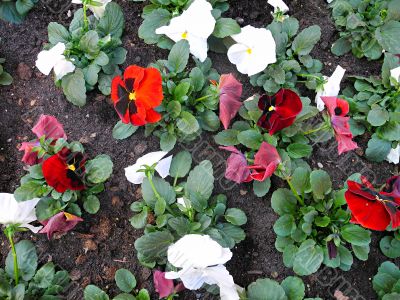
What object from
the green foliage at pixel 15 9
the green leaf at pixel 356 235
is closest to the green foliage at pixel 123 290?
the green leaf at pixel 356 235

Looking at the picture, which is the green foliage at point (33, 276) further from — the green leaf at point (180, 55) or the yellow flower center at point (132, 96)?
the green leaf at point (180, 55)

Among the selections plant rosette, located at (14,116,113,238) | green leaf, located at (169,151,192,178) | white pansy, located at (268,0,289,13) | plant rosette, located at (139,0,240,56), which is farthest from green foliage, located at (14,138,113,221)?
white pansy, located at (268,0,289,13)

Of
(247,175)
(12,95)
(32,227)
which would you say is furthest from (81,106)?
(247,175)

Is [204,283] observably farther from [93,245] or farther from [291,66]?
[291,66]

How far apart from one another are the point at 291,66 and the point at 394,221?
0.79 m

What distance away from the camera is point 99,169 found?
1912mm

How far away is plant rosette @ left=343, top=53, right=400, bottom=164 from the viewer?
2049 mm

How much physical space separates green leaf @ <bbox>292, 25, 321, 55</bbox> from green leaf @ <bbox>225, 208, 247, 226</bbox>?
0.76 m

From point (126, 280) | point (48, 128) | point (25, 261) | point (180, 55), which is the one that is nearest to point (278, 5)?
point (180, 55)

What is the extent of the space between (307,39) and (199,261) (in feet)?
3.57

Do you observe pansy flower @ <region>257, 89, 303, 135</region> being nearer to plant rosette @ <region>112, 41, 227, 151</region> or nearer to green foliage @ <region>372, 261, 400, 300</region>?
plant rosette @ <region>112, 41, 227, 151</region>

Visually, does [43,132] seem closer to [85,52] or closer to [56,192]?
[56,192]

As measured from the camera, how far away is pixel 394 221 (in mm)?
1655

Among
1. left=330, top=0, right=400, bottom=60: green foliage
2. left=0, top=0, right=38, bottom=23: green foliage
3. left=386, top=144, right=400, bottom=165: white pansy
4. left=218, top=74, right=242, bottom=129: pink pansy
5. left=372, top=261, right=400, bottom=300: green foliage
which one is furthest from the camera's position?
left=0, top=0, right=38, bottom=23: green foliage
